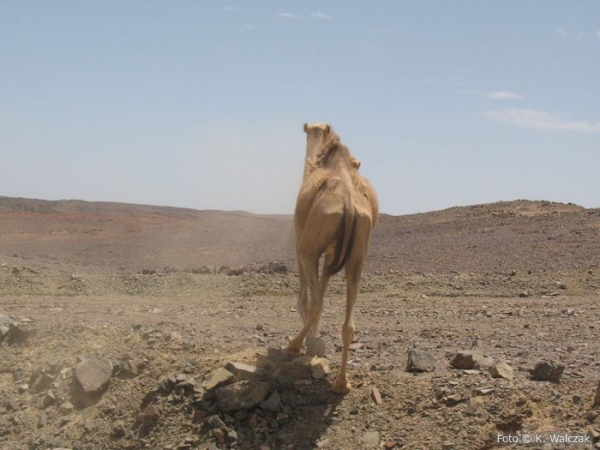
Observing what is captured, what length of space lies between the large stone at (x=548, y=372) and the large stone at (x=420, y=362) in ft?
3.33

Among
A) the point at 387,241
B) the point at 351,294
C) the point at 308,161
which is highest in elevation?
the point at 308,161

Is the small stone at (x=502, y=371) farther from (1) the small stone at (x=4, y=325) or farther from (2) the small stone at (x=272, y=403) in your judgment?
(1) the small stone at (x=4, y=325)

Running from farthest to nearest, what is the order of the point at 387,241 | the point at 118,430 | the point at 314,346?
the point at 387,241, the point at 314,346, the point at 118,430

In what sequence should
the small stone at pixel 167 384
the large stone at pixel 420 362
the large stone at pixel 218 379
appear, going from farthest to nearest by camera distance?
1. the small stone at pixel 167 384
2. the large stone at pixel 420 362
3. the large stone at pixel 218 379

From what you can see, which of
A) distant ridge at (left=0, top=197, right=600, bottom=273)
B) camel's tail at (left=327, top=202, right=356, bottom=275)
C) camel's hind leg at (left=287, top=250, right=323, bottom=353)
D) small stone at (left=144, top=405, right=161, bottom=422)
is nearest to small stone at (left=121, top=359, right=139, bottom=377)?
small stone at (left=144, top=405, right=161, bottom=422)

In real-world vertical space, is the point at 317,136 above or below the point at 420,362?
above

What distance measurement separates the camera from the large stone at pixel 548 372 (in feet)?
23.7

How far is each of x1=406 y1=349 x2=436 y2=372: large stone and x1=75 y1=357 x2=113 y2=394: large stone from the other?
3.29 meters

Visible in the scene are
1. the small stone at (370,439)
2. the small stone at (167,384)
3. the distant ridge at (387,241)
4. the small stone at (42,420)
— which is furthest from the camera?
the distant ridge at (387,241)

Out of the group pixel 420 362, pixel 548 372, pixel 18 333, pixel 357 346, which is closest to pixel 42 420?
pixel 18 333

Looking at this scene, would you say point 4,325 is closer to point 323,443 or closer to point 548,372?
point 323,443

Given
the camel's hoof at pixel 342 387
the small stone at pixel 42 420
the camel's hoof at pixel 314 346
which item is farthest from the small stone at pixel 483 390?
the small stone at pixel 42 420

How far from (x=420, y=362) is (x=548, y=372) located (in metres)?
1.26

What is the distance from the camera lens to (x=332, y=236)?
749 cm
